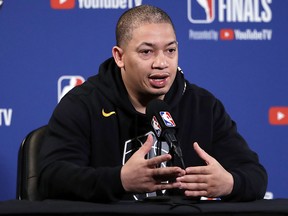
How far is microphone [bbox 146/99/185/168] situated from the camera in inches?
58.6

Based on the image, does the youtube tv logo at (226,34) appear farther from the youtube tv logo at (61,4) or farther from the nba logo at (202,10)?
the youtube tv logo at (61,4)

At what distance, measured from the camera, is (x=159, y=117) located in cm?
158

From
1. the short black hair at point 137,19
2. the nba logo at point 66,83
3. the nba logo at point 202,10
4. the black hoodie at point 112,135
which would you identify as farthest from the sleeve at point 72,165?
the nba logo at point 202,10

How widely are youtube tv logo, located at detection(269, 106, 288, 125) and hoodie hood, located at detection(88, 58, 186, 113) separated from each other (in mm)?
809

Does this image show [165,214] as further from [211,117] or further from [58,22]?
[58,22]

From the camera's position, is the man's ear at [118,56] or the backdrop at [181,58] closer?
the man's ear at [118,56]

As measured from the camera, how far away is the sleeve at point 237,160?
1685mm

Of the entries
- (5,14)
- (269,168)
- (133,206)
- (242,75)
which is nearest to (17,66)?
(5,14)

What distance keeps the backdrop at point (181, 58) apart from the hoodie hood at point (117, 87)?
60 centimetres

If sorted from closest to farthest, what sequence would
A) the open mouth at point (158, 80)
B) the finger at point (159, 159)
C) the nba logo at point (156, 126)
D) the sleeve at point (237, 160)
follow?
the finger at point (159, 159)
the nba logo at point (156, 126)
the sleeve at point (237, 160)
the open mouth at point (158, 80)

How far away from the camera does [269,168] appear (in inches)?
111

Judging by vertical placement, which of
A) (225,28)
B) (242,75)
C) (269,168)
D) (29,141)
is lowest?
(269,168)

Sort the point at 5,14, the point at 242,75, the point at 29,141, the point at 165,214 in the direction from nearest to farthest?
the point at 165,214 → the point at 29,141 → the point at 5,14 → the point at 242,75

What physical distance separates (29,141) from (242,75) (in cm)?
112
